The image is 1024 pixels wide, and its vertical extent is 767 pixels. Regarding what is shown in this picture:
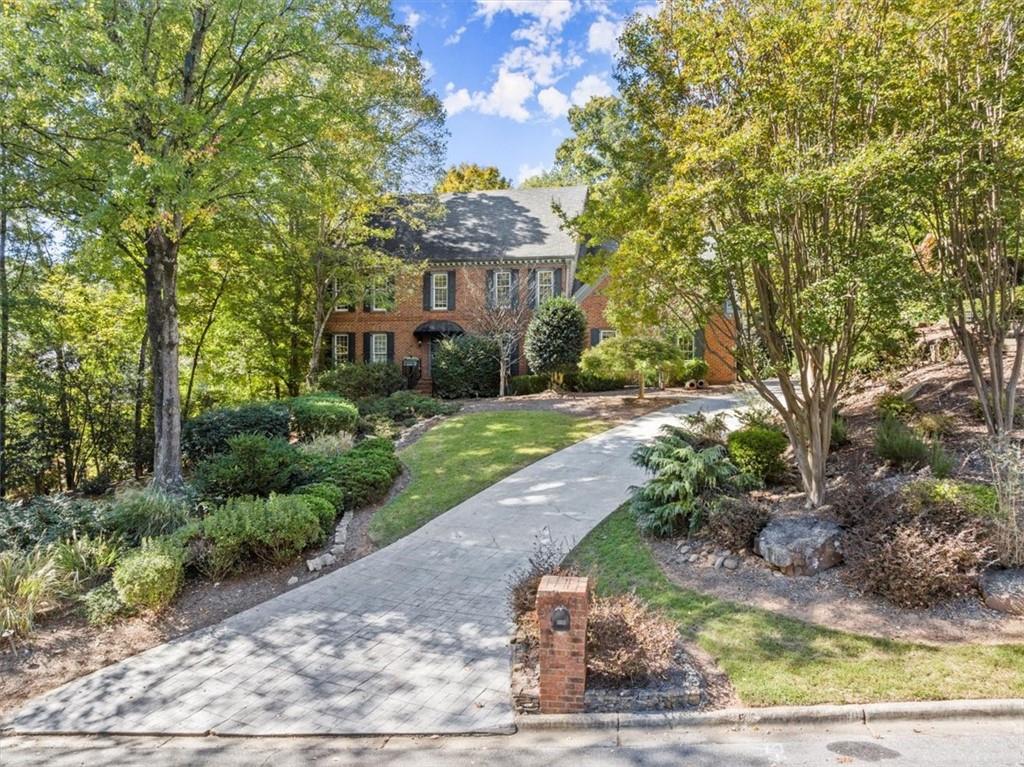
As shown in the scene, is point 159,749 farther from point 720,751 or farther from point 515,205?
point 515,205

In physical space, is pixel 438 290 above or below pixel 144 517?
above

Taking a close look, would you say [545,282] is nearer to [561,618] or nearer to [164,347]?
[164,347]

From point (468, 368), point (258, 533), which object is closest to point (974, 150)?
point (258, 533)

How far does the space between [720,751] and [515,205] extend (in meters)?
24.1

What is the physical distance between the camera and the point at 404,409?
54.6 feet

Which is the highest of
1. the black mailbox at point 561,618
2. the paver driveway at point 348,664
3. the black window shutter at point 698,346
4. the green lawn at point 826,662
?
the black window shutter at point 698,346

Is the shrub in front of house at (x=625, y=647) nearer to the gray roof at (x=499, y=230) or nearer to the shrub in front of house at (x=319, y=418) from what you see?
the shrub in front of house at (x=319, y=418)

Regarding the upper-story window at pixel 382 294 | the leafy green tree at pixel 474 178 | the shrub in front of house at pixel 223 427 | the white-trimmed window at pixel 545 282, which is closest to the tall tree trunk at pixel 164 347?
the shrub in front of house at pixel 223 427

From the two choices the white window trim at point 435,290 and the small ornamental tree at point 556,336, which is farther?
the white window trim at point 435,290

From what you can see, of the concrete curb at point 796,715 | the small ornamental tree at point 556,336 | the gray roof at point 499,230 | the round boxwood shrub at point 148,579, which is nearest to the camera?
the concrete curb at point 796,715

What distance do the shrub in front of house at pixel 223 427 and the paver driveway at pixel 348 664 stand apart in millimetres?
6121

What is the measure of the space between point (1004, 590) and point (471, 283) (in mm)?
19936

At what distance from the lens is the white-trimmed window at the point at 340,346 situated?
24.6m

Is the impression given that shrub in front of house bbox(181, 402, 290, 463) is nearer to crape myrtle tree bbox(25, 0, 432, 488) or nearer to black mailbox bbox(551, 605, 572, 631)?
crape myrtle tree bbox(25, 0, 432, 488)
